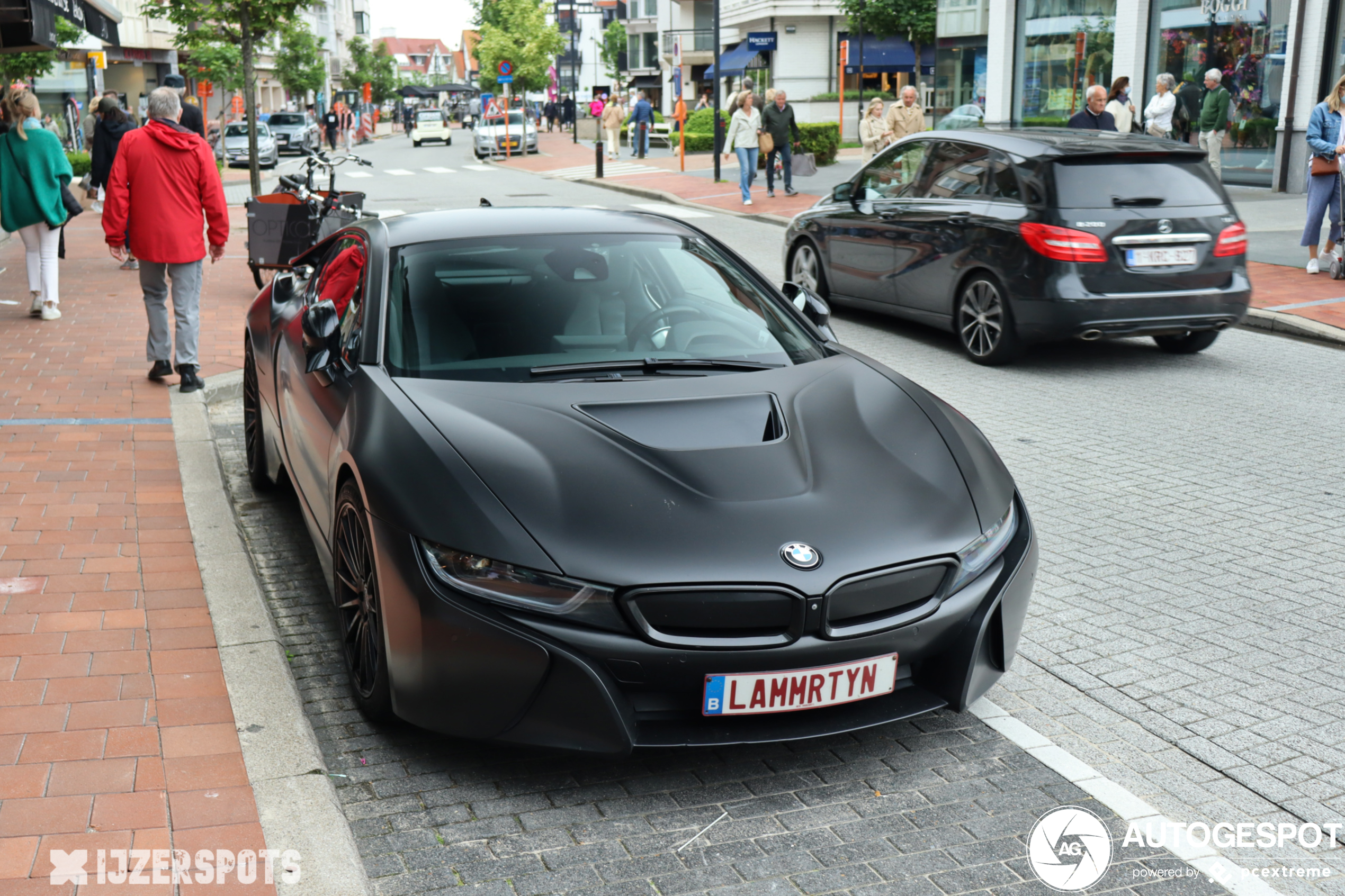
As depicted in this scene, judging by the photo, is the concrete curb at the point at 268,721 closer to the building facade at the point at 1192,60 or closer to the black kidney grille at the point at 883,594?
the black kidney grille at the point at 883,594

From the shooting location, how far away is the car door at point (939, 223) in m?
9.47

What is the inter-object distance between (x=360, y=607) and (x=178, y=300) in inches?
196

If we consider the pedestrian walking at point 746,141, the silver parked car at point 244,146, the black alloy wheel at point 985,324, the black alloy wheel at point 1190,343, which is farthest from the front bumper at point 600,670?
the silver parked car at point 244,146

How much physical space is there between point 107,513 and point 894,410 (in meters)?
3.56

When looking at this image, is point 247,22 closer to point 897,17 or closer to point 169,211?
point 169,211

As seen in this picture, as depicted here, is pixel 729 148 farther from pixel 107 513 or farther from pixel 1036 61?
pixel 107 513

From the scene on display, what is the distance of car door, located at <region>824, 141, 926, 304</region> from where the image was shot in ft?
33.8

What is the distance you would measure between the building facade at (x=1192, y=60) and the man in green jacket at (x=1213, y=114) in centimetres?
51

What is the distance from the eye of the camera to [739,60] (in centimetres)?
5741

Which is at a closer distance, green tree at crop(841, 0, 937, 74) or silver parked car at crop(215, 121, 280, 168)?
silver parked car at crop(215, 121, 280, 168)

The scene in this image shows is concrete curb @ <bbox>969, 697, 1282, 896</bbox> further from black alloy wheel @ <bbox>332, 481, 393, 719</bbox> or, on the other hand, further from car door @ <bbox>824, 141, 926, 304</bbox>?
car door @ <bbox>824, 141, 926, 304</bbox>

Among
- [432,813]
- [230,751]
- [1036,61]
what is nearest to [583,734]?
[432,813]

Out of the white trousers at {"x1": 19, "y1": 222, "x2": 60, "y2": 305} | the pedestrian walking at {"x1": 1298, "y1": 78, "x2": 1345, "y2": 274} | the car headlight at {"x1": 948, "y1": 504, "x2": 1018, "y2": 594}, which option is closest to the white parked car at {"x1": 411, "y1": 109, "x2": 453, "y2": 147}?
the white trousers at {"x1": 19, "y1": 222, "x2": 60, "y2": 305}

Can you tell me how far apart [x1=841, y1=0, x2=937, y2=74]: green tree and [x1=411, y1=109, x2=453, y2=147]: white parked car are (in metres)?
18.9
